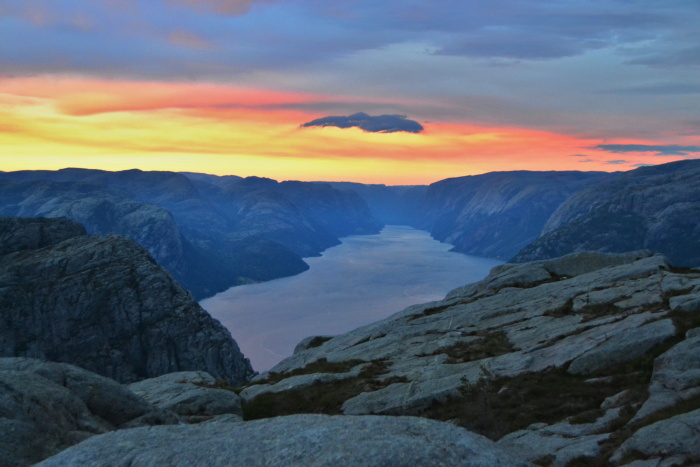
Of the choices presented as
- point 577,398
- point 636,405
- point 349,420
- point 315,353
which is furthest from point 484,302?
point 349,420

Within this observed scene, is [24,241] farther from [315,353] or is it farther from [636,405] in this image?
[636,405]

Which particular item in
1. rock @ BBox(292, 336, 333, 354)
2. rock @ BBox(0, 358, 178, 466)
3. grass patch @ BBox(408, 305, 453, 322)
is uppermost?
rock @ BBox(0, 358, 178, 466)

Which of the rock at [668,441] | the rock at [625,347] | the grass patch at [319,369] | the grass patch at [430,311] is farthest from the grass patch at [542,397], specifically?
the grass patch at [430,311]

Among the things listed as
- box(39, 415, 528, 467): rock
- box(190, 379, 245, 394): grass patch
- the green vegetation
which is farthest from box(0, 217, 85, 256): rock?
box(39, 415, 528, 467): rock

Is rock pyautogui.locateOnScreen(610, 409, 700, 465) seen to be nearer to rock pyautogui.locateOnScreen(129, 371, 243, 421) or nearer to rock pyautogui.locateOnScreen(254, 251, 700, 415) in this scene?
rock pyautogui.locateOnScreen(254, 251, 700, 415)

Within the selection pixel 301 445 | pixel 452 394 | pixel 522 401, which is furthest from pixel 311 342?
pixel 301 445

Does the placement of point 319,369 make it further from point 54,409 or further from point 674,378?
point 674,378
